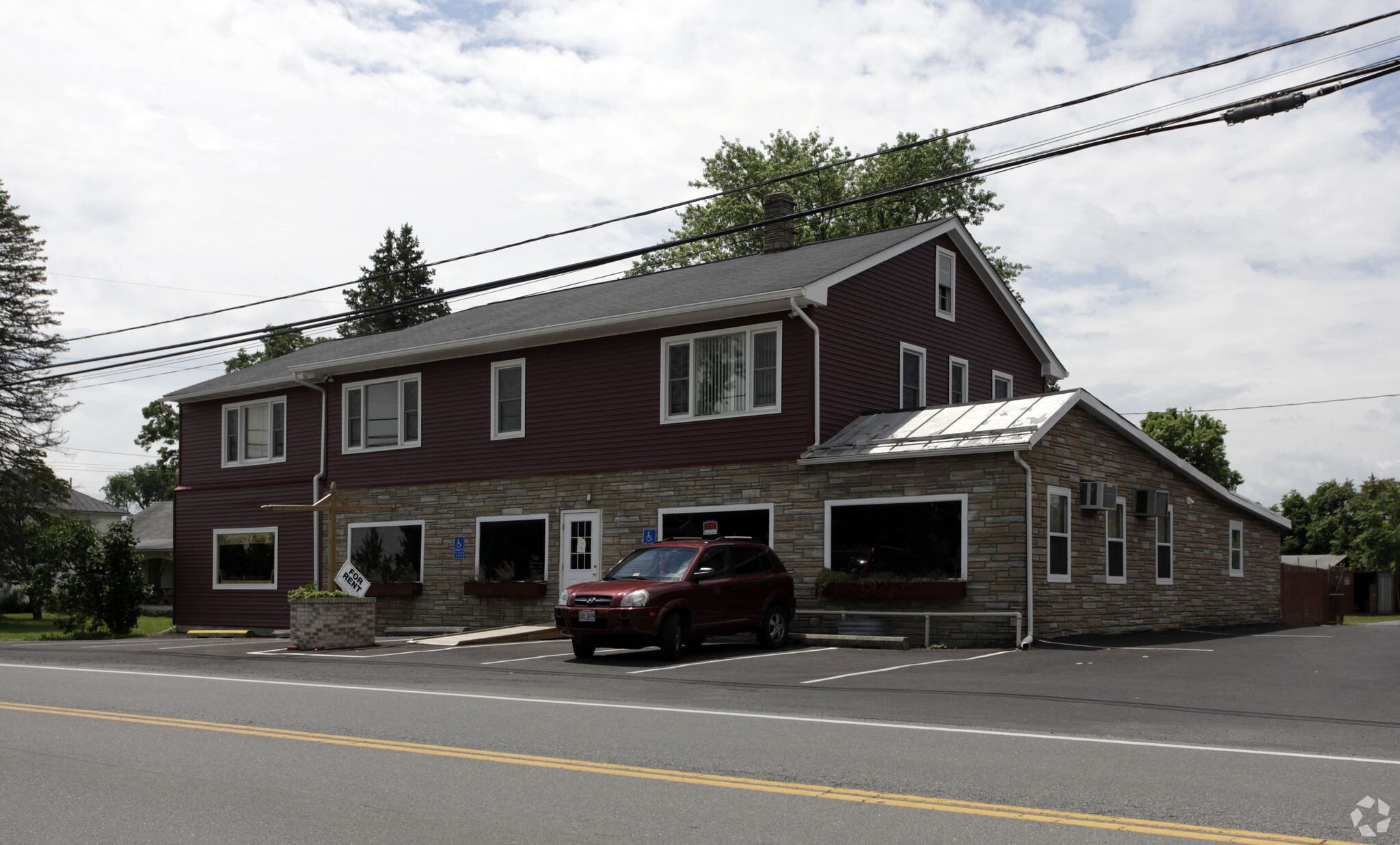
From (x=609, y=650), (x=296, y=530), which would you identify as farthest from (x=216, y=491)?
(x=609, y=650)

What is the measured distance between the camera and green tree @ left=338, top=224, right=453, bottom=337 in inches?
2586

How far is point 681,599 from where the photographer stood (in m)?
16.8

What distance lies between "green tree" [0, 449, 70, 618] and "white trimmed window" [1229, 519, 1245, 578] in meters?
39.1

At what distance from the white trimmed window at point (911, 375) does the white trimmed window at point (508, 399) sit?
782 centimetres

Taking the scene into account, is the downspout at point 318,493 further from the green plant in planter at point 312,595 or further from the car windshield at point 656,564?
the car windshield at point 656,564

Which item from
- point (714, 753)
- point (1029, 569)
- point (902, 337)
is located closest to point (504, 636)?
point (1029, 569)

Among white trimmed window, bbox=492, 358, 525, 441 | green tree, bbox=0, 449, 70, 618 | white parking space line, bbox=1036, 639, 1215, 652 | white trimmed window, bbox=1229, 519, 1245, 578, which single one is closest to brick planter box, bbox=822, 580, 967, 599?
white parking space line, bbox=1036, 639, 1215, 652

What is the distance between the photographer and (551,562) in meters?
24.0

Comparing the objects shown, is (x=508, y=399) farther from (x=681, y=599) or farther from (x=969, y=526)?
(x=969, y=526)

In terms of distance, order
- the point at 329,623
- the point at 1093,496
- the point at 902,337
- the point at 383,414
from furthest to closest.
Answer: the point at 383,414, the point at 902,337, the point at 329,623, the point at 1093,496

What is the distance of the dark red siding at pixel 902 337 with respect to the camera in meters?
21.7

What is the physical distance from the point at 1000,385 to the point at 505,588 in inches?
475

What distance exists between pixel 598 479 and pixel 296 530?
1029 cm

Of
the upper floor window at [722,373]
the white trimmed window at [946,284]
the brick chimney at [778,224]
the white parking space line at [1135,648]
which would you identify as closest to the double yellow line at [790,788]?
the white parking space line at [1135,648]
